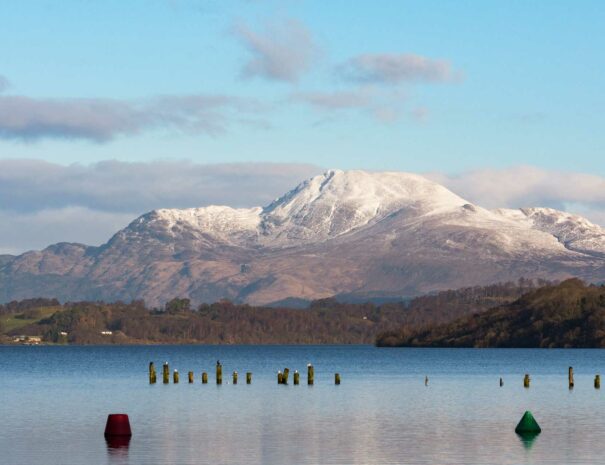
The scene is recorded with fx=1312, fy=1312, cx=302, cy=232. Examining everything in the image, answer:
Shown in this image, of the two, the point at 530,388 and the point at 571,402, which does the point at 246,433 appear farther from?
the point at 530,388

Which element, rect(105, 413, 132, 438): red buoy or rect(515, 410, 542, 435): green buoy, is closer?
rect(105, 413, 132, 438): red buoy

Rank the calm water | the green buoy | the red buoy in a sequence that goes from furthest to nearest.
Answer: the green buoy
the red buoy
the calm water

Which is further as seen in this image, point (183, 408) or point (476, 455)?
point (183, 408)

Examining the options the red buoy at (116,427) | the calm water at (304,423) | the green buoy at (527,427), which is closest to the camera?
the calm water at (304,423)

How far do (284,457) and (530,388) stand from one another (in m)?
69.3

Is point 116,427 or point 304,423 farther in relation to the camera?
point 304,423

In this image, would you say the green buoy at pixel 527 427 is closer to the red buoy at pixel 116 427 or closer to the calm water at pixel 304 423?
the calm water at pixel 304 423

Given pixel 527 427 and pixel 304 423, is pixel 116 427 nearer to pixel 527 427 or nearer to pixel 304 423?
pixel 304 423

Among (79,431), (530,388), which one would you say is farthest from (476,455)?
(530,388)

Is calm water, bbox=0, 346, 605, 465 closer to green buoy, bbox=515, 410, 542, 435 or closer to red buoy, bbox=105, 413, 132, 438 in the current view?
red buoy, bbox=105, 413, 132, 438

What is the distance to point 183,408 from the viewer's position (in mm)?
96438

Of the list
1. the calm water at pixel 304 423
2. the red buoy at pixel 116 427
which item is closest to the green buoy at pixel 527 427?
the calm water at pixel 304 423

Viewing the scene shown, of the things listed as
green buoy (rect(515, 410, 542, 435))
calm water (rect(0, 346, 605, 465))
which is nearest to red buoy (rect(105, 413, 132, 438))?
calm water (rect(0, 346, 605, 465))

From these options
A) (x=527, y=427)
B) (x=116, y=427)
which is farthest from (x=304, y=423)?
(x=527, y=427)
